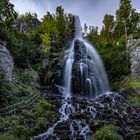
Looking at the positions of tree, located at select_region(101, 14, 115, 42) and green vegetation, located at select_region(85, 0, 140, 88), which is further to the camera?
tree, located at select_region(101, 14, 115, 42)

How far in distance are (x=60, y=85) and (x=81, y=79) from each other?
7.41ft

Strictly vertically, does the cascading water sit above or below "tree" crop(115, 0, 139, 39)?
below

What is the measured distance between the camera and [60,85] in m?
29.2

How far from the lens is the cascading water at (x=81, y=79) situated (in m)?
20.8

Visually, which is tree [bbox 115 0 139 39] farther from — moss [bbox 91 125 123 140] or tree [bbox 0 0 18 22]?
moss [bbox 91 125 123 140]

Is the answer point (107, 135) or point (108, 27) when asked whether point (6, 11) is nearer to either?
point (107, 135)

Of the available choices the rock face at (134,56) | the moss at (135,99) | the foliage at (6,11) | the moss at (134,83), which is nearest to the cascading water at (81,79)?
the moss at (134,83)

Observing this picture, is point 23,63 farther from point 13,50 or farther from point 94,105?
point 94,105

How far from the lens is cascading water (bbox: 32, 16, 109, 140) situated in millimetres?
20784

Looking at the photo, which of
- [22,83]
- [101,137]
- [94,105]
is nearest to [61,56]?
[22,83]

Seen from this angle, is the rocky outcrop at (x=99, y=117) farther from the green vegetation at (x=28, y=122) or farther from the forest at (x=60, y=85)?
the green vegetation at (x=28, y=122)

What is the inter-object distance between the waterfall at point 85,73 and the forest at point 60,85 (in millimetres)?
224

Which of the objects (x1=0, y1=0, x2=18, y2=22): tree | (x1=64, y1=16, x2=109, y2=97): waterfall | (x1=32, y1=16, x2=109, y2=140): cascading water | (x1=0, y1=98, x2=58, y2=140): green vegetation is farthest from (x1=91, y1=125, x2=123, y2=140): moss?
(x1=0, y1=0, x2=18, y2=22): tree

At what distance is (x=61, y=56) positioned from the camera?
33719 mm
